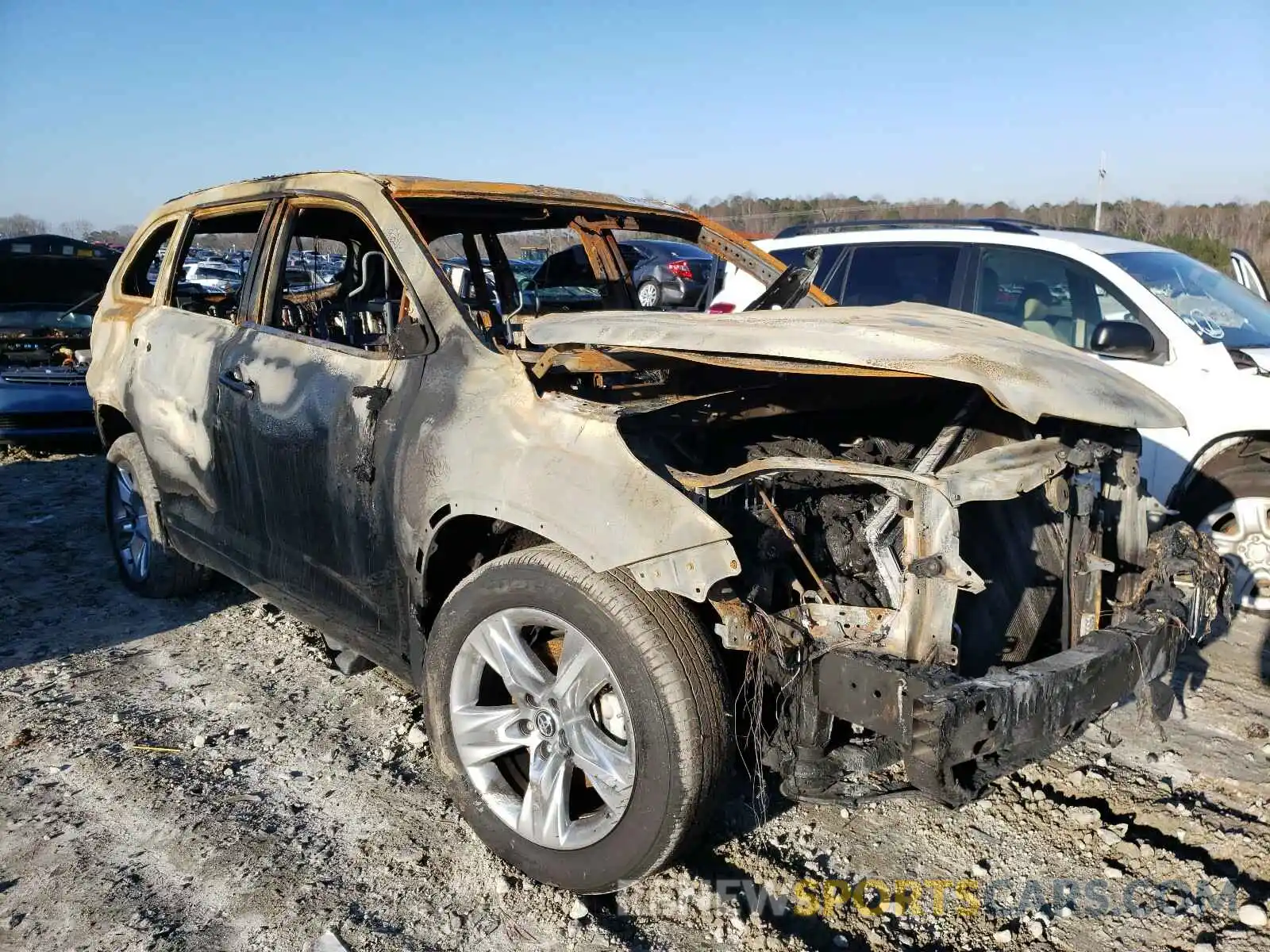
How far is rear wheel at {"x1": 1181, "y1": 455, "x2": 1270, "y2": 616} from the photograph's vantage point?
4922mm

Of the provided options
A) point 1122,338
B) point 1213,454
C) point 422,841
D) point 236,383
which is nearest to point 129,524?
point 236,383

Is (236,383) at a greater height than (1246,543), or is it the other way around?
(236,383)

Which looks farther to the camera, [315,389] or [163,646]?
[163,646]

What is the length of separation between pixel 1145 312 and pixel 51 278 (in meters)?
9.58

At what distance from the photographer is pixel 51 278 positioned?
945 centimetres

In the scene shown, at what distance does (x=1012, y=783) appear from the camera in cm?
336

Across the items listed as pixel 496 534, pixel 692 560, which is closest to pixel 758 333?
pixel 692 560

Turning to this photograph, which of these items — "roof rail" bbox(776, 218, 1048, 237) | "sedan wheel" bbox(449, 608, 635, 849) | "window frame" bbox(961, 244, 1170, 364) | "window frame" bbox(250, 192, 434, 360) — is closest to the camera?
"sedan wheel" bbox(449, 608, 635, 849)

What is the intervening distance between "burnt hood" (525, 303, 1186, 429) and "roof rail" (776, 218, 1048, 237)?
336 cm

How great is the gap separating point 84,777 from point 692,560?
Result: 239 centimetres

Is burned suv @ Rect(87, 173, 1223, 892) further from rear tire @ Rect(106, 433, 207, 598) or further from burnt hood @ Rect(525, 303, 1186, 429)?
rear tire @ Rect(106, 433, 207, 598)

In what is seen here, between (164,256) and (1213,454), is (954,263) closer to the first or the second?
(1213,454)

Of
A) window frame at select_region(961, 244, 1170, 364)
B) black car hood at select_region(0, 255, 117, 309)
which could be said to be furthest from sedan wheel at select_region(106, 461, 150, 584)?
black car hood at select_region(0, 255, 117, 309)

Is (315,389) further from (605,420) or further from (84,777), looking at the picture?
(84,777)
